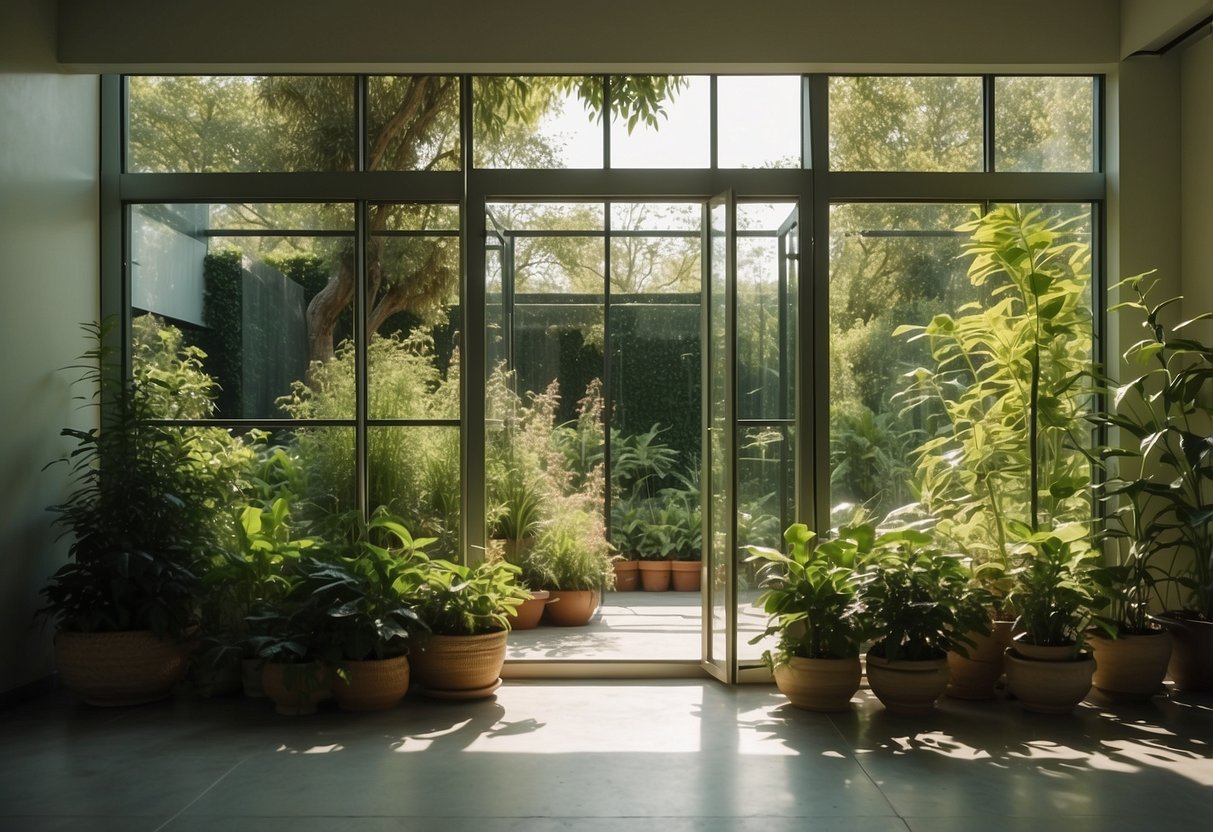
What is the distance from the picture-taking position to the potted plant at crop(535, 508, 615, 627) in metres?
6.91

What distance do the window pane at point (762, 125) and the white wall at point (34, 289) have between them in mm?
3303

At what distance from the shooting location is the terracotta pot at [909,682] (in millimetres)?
4531

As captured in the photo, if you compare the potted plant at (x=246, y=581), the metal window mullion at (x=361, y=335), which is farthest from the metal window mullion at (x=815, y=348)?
the potted plant at (x=246, y=581)

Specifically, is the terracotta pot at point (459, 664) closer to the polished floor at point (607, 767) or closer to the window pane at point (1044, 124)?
the polished floor at point (607, 767)

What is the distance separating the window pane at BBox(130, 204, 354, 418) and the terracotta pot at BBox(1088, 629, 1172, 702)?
3.89 meters

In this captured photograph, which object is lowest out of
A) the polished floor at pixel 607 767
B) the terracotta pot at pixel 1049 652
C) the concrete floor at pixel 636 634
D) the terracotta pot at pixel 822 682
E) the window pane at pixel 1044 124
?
the concrete floor at pixel 636 634

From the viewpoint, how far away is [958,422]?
5.32m

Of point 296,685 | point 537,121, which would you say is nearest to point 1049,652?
point 296,685

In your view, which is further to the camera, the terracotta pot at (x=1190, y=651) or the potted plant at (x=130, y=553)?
the terracotta pot at (x=1190, y=651)

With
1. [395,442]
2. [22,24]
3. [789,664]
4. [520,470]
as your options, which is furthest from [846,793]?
[22,24]

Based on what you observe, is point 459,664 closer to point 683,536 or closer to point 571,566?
point 571,566

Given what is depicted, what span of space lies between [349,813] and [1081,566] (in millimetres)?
3597

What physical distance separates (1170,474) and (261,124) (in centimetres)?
501

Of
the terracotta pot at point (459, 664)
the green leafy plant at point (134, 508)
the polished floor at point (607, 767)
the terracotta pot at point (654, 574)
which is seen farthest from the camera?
the terracotta pot at point (654, 574)
